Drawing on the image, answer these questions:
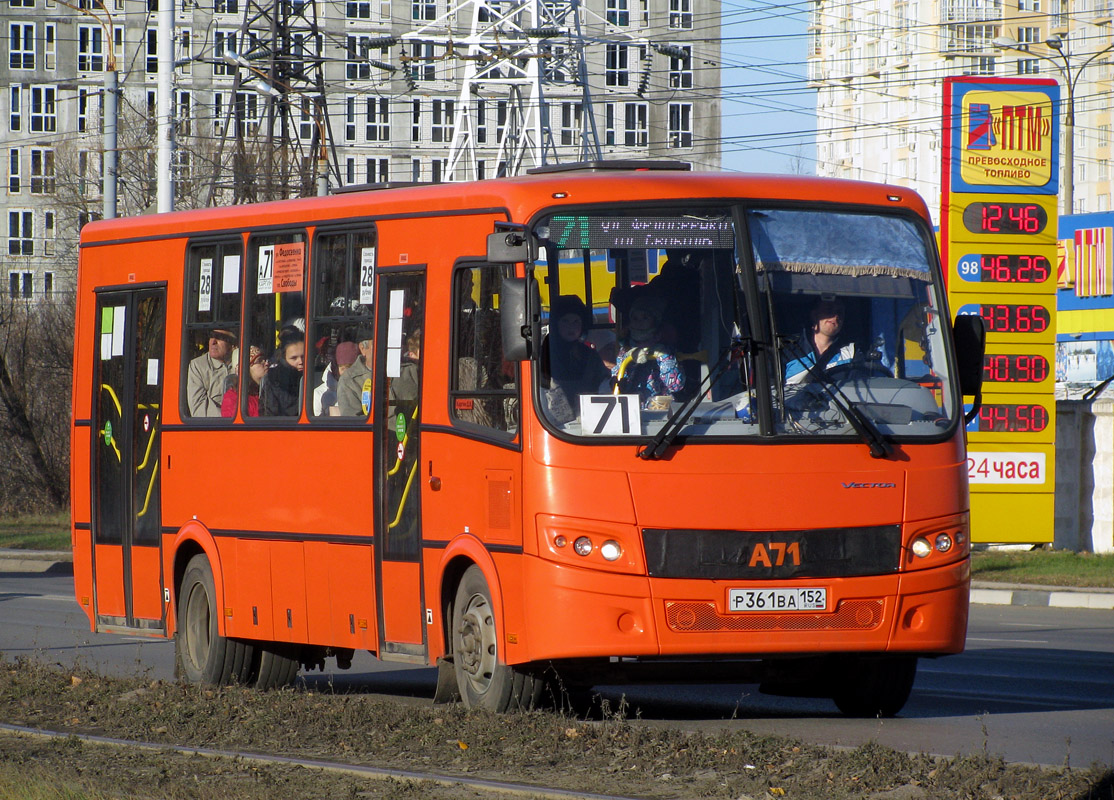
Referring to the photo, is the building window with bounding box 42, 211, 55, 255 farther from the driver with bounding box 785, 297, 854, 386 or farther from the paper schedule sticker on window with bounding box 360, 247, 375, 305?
the driver with bounding box 785, 297, 854, 386

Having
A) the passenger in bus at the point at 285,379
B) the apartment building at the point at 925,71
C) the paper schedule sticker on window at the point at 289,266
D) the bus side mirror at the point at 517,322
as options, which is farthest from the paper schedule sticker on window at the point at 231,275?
the apartment building at the point at 925,71

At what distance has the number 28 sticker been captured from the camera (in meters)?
8.84

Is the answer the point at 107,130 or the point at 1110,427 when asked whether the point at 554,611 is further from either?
the point at 107,130

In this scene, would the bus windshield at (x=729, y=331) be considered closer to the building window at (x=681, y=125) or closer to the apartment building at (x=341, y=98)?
the apartment building at (x=341, y=98)

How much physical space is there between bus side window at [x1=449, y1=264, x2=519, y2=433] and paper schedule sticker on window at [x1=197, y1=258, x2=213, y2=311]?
2.83m

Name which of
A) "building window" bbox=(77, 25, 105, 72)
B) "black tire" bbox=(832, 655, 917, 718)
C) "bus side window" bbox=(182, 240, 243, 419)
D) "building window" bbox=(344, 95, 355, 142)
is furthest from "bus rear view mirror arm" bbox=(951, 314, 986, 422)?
"building window" bbox=(344, 95, 355, 142)

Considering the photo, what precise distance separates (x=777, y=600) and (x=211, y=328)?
4.83 metres

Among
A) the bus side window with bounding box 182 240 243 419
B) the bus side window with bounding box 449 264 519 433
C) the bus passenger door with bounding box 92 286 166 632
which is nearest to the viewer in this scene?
the bus side window with bounding box 449 264 519 433

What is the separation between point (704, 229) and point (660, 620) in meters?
1.98

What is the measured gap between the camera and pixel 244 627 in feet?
38.1

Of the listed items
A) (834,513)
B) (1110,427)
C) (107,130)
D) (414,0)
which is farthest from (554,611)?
(414,0)

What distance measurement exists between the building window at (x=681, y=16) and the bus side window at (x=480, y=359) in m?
97.0

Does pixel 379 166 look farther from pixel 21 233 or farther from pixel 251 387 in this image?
pixel 251 387

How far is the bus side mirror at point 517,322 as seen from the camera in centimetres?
884
